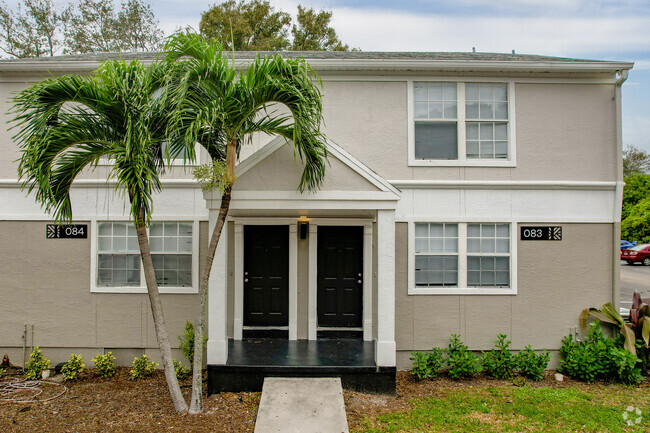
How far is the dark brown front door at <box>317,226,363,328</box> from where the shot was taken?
8039 mm

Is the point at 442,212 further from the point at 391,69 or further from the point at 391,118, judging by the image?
the point at 391,69

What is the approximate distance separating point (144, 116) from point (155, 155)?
850mm

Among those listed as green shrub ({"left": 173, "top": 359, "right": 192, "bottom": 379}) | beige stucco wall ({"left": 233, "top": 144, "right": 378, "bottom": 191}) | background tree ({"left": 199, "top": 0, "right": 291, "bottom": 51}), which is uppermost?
background tree ({"left": 199, "top": 0, "right": 291, "bottom": 51})

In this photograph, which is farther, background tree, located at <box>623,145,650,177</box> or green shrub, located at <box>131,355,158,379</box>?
background tree, located at <box>623,145,650,177</box>

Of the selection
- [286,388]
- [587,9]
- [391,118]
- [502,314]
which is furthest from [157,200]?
[587,9]

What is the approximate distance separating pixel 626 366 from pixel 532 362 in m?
1.44

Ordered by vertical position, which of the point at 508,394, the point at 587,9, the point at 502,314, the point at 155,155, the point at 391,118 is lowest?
the point at 508,394

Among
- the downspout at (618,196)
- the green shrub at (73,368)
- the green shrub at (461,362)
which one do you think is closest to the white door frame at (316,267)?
the green shrub at (461,362)

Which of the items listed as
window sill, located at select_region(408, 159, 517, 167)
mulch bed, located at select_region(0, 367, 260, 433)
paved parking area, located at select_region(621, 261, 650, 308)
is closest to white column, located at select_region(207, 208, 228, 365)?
mulch bed, located at select_region(0, 367, 260, 433)

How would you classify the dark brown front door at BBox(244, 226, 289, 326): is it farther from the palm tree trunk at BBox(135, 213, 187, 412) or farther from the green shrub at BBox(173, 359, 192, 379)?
the palm tree trunk at BBox(135, 213, 187, 412)

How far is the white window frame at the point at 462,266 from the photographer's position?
7.50 metres

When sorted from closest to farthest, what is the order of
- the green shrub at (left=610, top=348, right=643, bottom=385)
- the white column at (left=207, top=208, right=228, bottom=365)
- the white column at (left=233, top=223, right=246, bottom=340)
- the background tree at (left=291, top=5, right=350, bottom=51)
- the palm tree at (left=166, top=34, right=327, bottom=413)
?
the palm tree at (left=166, top=34, right=327, bottom=413) < the white column at (left=207, top=208, right=228, bottom=365) < the green shrub at (left=610, top=348, right=643, bottom=385) < the white column at (left=233, top=223, right=246, bottom=340) < the background tree at (left=291, top=5, right=350, bottom=51)

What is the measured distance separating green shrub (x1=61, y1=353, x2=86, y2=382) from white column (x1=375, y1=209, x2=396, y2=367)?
16.5 feet

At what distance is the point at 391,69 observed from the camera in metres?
7.52
